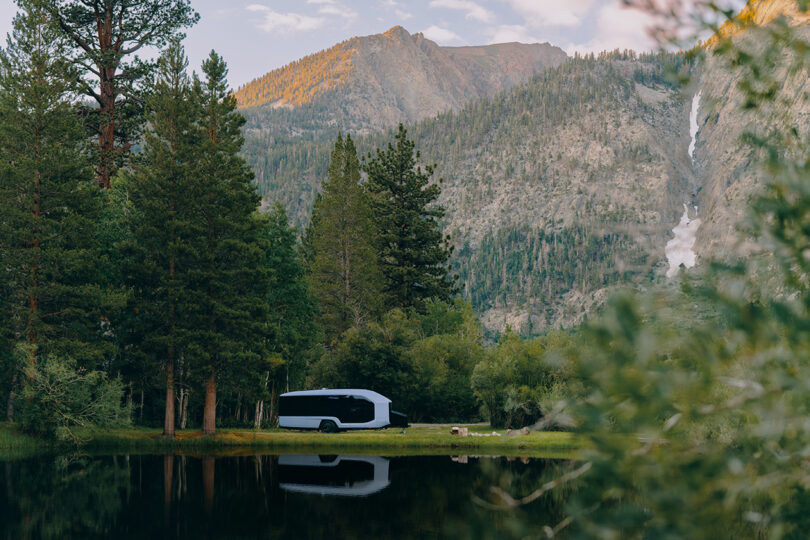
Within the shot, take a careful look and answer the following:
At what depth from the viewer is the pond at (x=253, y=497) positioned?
1778 cm

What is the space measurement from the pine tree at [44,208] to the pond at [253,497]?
621cm

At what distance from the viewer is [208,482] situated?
24609 mm

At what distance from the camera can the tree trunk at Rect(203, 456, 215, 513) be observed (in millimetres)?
20969

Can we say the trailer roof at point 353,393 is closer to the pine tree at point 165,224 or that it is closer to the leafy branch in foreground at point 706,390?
the pine tree at point 165,224

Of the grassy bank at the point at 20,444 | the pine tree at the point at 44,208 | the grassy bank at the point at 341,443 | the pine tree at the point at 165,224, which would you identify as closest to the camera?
the grassy bank at the point at 20,444

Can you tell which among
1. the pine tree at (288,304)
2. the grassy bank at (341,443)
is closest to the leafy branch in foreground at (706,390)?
the grassy bank at (341,443)

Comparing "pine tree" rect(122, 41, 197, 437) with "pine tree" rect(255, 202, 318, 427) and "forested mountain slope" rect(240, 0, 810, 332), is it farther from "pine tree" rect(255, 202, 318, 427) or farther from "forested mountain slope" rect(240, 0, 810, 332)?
"forested mountain slope" rect(240, 0, 810, 332)

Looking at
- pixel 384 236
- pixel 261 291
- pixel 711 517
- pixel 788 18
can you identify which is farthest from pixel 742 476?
pixel 384 236

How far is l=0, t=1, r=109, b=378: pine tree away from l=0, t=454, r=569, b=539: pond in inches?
245

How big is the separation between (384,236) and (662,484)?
158 feet

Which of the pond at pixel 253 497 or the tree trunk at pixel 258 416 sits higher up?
the pond at pixel 253 497

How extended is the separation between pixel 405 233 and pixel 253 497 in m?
33.1

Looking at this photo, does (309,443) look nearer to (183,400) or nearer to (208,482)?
(183,400)

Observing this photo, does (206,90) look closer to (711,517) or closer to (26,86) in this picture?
(26,86)
